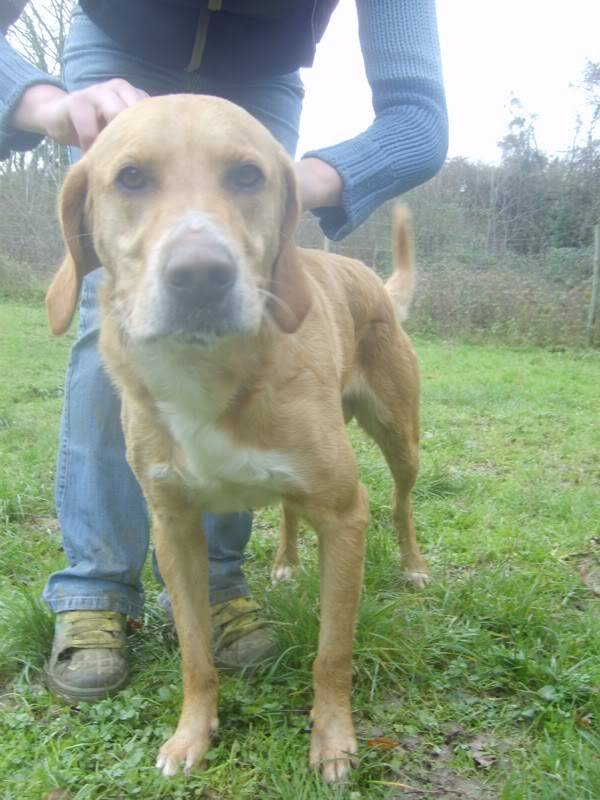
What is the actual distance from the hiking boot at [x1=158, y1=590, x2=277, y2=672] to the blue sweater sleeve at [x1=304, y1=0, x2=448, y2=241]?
1311 millimetres

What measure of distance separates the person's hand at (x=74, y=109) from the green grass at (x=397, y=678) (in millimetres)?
1513

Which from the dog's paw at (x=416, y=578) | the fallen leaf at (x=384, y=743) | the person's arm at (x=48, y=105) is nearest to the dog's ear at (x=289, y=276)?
the person's arm at (x=48, y=105)

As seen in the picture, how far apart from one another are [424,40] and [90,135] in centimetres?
112

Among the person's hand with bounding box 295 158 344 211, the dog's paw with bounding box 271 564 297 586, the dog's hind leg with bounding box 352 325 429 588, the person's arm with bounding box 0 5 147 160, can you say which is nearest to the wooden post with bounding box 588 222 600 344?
the dog's hind leg with bounding box 352 325 429 588

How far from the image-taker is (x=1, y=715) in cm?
220

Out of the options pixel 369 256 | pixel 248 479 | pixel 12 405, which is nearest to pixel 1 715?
pixel 248 479

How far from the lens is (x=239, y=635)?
2.57m

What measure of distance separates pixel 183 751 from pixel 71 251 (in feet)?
4.52

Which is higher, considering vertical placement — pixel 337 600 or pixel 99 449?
pixel 99 449

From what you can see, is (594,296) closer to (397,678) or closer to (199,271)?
(397,678)

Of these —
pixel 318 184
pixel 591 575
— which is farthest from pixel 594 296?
pixel 318 184

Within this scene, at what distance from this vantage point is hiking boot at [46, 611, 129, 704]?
231 centimetres

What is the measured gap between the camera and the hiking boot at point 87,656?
2.31m

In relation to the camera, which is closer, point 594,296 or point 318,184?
point 318,184
